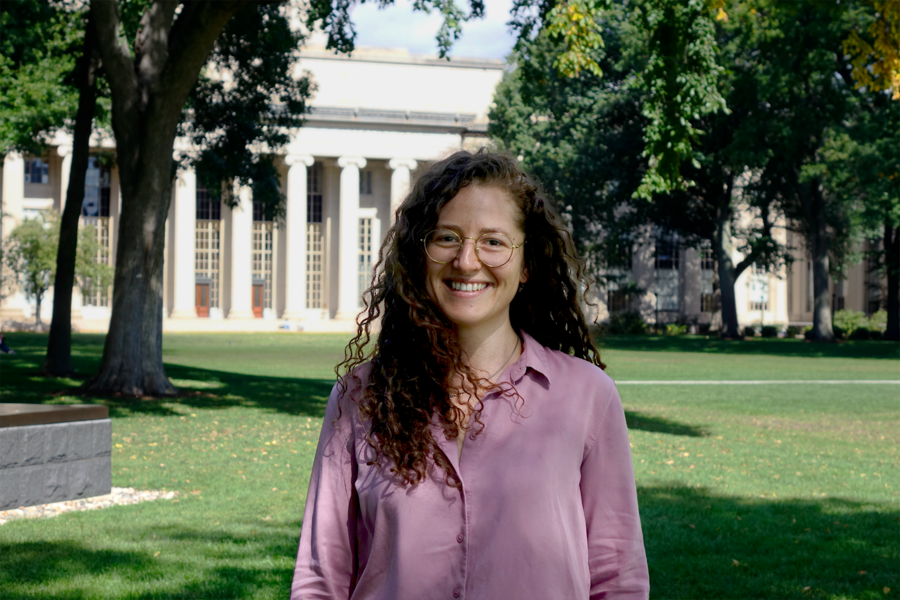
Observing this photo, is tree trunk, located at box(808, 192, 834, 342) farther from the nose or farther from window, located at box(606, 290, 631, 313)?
the nose

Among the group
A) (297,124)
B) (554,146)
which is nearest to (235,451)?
(297,124)

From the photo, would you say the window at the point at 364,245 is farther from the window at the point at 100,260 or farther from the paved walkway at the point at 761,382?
the paved walkway at the point at 761,382

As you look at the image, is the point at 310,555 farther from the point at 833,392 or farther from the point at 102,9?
the point at 833,392

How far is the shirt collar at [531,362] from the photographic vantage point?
2234 millimetres

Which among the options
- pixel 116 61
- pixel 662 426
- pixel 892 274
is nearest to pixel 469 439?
pixel 662 426

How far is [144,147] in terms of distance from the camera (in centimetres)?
1589

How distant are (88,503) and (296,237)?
2504 inches

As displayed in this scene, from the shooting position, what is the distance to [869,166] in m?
34.5

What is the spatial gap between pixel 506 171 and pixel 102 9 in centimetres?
1492

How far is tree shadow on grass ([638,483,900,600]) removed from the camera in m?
5.75

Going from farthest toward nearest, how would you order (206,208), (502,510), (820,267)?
1. (206,208)
2. (820,267)
3. (502,510)

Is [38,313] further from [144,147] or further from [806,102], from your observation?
[144,147]

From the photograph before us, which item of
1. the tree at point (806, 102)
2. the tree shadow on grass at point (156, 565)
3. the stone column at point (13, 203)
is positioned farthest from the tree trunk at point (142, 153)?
the stone column at point (13, 203)

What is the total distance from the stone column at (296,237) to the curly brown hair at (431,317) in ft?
223
